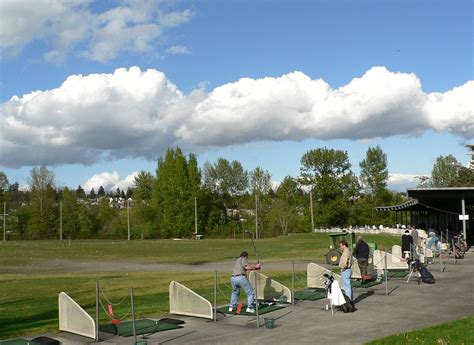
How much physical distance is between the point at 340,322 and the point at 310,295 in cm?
389

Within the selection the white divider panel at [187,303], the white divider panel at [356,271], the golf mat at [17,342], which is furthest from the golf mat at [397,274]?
the golf mat at [17,342]

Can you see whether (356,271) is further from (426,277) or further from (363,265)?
(426,277)

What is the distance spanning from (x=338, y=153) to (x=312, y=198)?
8191 mm

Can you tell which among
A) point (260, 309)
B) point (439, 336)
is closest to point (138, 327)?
point (260, 309)

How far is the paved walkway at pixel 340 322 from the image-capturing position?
11.7 meters

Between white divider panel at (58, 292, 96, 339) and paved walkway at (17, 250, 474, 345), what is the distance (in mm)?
209

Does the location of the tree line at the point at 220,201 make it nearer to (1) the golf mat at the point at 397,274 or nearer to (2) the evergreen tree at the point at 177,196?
(2) the evergreen tree at the point at 177,196

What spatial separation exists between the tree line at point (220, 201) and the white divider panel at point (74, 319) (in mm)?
74183

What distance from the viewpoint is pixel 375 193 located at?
92.2m

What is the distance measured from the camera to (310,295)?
1717cm

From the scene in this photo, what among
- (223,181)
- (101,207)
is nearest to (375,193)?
(223,181)

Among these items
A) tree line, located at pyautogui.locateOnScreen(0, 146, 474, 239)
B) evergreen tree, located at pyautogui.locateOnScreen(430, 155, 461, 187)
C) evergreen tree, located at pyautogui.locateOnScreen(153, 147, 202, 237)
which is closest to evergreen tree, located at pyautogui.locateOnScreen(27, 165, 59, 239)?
tree line, located at pyautogui.locateOnScreen(0, 146, 474, 239)

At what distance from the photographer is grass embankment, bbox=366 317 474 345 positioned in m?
10.4

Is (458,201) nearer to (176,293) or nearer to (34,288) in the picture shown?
(34,288)
